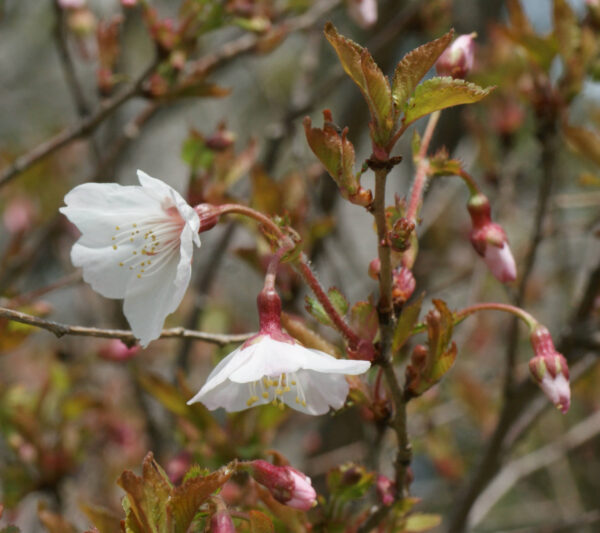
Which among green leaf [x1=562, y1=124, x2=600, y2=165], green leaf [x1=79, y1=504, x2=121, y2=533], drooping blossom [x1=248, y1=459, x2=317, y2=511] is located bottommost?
green leaf [x1=562, y1=124, x2=600, y2=165]

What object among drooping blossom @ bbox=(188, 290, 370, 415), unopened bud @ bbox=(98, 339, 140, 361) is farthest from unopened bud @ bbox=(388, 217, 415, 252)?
unopened bud @ bbox=(98, 339, 140, 361)

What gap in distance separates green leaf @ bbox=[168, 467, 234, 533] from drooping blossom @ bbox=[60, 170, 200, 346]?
0.25m

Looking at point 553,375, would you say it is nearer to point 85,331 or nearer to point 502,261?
point 502,261

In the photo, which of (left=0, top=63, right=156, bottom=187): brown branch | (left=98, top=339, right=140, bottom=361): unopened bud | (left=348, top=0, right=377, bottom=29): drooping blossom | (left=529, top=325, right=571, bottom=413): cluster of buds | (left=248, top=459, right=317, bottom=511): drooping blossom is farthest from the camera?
(left=98, top=339, right=140, bottom=361): unopened bud

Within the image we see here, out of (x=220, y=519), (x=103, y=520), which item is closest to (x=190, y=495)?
(x=220, y=519)

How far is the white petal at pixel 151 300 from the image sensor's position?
3.51ft

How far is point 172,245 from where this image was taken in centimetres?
124

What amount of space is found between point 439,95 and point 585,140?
1013 millimetres

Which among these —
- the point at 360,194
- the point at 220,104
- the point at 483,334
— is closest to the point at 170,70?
the point at 360,194

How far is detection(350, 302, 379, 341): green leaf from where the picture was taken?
105 centimetres

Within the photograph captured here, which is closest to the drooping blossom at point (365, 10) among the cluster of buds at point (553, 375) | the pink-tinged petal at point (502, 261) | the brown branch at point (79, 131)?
the brown branch at point (79, 131)

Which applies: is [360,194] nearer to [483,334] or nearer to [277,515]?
[277,515]

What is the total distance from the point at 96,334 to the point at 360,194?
446 millimetres

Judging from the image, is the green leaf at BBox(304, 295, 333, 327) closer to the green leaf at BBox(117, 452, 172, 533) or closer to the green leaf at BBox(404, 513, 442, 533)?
the green leaf at BBox(117, 452, 172, 533)
